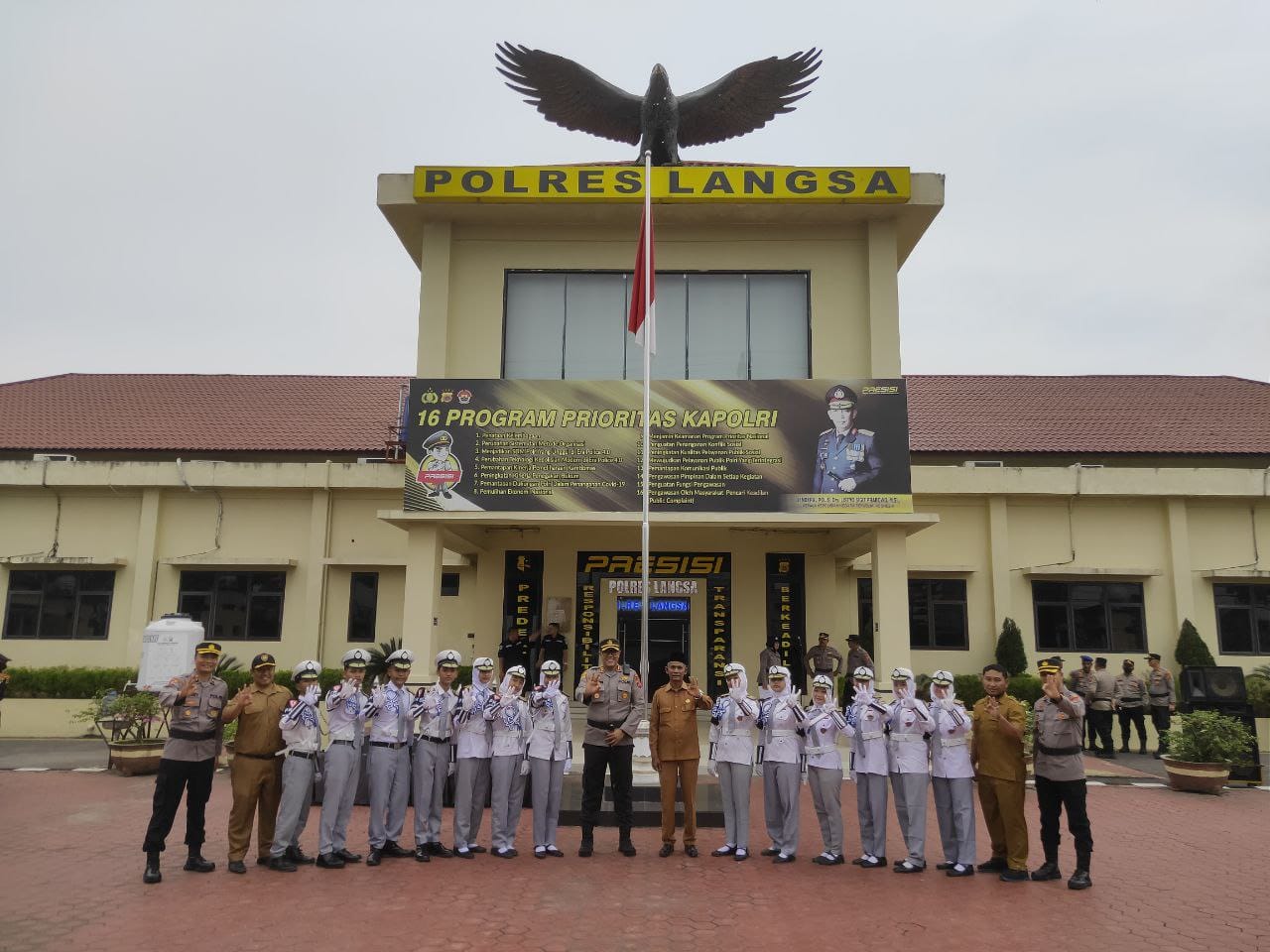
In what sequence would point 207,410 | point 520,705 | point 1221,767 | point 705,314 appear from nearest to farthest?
point 520,705, point 1221,767, point 705,314, point 207,410

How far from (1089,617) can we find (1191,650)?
74.6 inches

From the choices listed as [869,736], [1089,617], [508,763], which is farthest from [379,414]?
[869,736]

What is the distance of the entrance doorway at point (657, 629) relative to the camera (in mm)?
17141

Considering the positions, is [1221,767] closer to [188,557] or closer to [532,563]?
[532,563]

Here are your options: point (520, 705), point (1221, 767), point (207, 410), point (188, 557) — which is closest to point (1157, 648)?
point (1221, 767)

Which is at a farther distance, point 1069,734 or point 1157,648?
point 1157,648

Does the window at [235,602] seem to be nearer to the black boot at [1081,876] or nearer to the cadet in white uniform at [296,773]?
the cadet in white uniform at [296,773]

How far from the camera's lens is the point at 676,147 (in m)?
15.3

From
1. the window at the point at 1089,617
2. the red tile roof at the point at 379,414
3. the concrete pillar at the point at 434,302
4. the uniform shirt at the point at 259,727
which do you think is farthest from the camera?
the red tile roof at the point at 379,414

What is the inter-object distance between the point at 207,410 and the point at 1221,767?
22.5 meters

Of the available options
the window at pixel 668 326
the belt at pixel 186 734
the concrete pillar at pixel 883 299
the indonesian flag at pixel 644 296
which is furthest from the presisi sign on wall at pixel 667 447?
the belt at pixel 186 734

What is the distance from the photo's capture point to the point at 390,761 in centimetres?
797

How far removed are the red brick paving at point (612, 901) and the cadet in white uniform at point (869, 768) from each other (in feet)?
0.84

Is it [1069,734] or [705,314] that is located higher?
[705,314]
